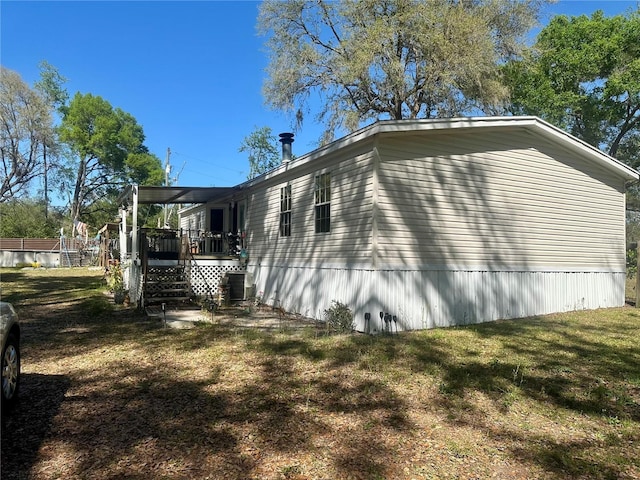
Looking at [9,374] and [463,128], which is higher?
[463,128]

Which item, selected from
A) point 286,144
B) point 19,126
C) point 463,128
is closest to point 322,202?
point 463,128

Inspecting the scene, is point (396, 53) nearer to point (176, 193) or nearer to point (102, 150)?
point (176, 193)

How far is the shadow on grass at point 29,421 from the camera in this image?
124 inches

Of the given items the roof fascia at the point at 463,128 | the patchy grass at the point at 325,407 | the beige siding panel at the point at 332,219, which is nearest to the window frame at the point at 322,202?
the beige siding panel at the point at 332,219

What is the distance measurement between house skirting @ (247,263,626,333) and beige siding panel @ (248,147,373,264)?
0.36m

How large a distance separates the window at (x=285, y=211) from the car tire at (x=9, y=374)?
272 inches

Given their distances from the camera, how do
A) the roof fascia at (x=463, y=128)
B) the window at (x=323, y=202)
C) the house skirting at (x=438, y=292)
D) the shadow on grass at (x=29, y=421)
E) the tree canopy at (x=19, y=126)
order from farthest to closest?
1. the tree canopy at (x=19, y=126)
2. the window at (x=323, y=202)
3. the house skirting at (x=438, y=292)
4. the roof fascia at (x=463, y=128)
5. the shadow on grass at (x=29, y=421)

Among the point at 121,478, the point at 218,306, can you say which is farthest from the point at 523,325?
the point at 121,478

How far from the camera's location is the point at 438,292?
8.34 meters

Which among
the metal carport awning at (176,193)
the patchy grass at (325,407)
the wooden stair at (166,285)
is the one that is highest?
the metal carport awning at (176,193)

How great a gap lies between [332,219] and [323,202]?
555mm

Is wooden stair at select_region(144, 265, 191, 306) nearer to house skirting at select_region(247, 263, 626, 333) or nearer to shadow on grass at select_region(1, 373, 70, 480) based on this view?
house skirting at select_region(247, 263, 626, 333)

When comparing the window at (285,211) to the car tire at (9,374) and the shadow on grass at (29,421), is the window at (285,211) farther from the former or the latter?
the car tire at (9,374)

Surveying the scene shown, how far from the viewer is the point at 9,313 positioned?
418 cm
